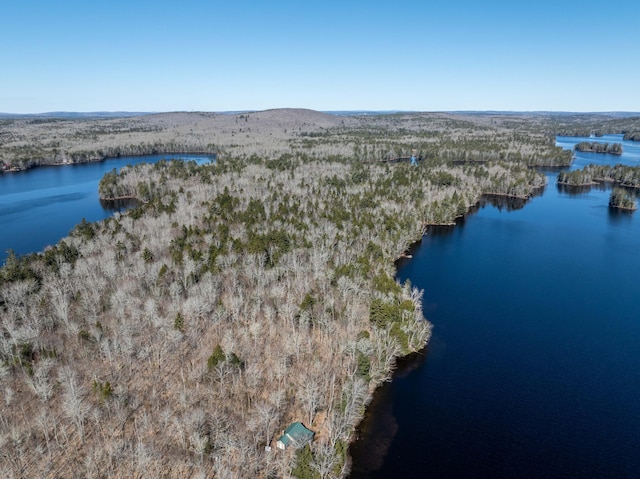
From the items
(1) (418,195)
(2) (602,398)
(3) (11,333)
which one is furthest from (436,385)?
(1) (418,195)

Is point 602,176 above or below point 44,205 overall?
Answer: above

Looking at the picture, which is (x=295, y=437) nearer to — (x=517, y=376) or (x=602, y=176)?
(x=517, y=376)

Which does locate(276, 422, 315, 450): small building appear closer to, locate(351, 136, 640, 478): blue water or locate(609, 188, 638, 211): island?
locate(351, 136, 640, 478): blue water

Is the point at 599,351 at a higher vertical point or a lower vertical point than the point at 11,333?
lower

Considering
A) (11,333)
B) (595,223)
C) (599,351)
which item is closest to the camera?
A: (11,333)

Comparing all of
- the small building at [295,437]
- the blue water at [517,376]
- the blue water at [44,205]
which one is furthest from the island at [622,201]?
the blue water at [44,205]

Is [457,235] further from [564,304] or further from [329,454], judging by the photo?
[329,454]

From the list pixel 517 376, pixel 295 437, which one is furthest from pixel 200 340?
pixel 517 376
